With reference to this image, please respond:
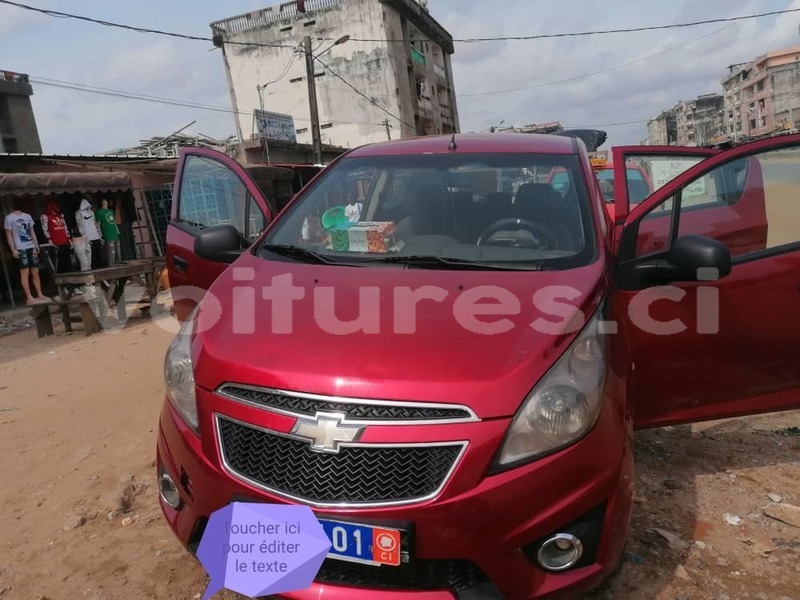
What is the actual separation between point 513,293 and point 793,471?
2.17 m

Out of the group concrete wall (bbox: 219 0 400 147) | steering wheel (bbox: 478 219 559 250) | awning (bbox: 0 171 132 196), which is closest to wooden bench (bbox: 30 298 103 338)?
awning (bbox: 0 171 132 196)

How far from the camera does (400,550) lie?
1625 millimetres

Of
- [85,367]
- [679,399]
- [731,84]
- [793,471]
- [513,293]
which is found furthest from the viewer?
[731,84]

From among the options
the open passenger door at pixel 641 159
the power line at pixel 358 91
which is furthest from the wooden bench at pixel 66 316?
the power line at pixel 358 91

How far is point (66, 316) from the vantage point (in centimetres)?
807

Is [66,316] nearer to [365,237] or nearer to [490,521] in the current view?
[365,237]

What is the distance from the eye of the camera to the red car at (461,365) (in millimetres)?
1651

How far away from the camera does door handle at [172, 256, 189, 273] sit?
3.77 m

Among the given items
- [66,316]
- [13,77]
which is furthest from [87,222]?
[13,77]

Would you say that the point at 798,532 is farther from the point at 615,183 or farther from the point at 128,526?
the point at 128,526

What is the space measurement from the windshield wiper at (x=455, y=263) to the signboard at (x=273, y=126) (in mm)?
19951

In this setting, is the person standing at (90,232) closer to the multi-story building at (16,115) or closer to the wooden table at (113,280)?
the wooden table at (113,280)

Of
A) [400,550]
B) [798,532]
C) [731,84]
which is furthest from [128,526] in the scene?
[731,84]

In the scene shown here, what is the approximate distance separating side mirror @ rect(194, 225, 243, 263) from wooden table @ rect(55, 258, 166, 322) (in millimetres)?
5668
